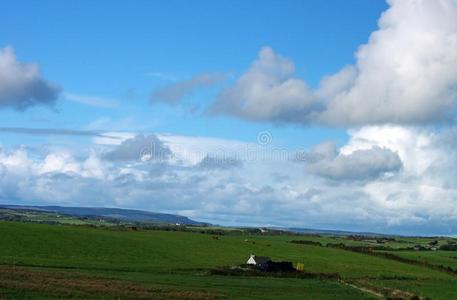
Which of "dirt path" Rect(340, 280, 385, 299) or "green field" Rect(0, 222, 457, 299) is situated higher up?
"green field" Rect(0, 222, 457, 299)

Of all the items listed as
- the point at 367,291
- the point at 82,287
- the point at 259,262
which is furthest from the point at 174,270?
the point at 82,287

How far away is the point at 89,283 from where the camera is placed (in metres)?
56.8

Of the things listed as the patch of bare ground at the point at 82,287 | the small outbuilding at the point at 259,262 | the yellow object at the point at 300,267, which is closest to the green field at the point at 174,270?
the patch of bare ground at the point at 82,287

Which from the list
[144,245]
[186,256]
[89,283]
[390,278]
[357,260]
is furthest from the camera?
[357,260]

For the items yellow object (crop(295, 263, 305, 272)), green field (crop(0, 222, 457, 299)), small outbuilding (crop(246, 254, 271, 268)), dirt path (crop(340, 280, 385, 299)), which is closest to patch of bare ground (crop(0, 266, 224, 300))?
green field (crop(0, 222, 457, 299))

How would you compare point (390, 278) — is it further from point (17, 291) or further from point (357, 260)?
point (17, 291)

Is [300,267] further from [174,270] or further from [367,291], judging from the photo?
[367,291]

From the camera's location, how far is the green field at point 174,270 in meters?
55.2

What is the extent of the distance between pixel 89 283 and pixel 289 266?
4634 centimetres

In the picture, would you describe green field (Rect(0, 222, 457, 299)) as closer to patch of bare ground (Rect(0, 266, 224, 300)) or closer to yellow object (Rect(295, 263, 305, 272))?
patch of bare ground (Rect(0, 266, 224, 300))

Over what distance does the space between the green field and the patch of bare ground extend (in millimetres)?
73

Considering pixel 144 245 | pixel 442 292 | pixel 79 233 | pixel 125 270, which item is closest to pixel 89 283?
pixel 125 270

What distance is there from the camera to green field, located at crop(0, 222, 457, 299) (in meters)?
55.2

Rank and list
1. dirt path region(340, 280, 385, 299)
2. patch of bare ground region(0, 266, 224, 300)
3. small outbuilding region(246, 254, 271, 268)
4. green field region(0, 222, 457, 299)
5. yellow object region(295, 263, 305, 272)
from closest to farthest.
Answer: patch of bare ground region(0, 266, 224, 300) → green field region(0, 222, 457, 299) → dirt path region(340, 280, 385, 299) → small outbuilding region(246, 254, 271, 268) → yellow object region(295, 263, 305, 272)
